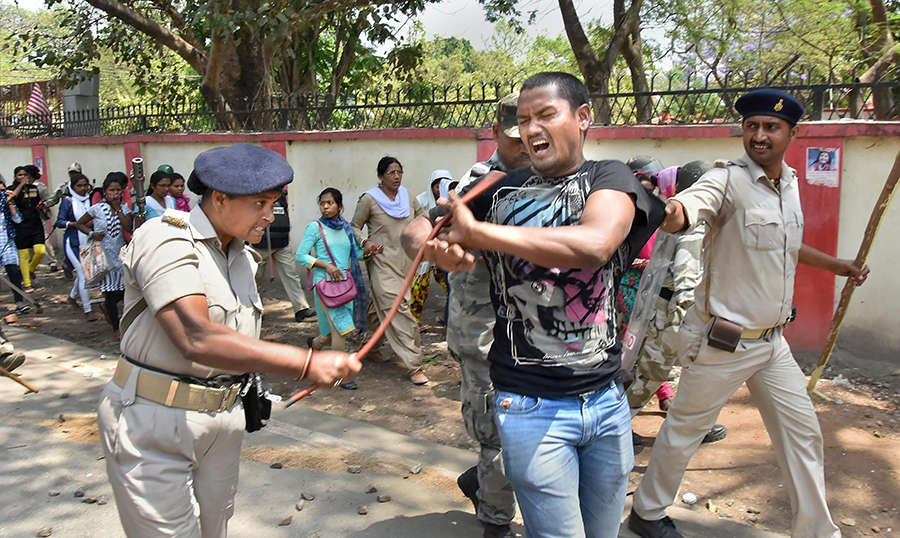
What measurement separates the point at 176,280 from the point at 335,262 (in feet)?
13.6

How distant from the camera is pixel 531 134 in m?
2.20

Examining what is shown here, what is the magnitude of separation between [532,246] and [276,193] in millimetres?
968

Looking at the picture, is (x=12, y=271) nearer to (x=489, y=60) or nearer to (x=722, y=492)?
(x=722, y=492)

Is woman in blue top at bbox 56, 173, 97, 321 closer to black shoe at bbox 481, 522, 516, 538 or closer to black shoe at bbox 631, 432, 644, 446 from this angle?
black shoe at bbox 631, 432, 644, 446

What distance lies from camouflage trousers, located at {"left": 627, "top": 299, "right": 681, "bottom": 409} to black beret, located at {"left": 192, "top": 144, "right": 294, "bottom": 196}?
8.52 feet

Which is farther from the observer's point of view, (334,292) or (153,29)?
(153,29)

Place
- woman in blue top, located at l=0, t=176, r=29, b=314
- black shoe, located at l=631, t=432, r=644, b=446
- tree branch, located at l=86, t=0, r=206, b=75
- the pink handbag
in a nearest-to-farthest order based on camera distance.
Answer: black shoe, located at l=631, t=432, r=644, b=446, the pink handbag, woman in blue top, located at l=0, t=176, r=29, b=314, tree branch, located at l=86, t=0, r=206, b=75

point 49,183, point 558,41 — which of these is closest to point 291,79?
point 49,183

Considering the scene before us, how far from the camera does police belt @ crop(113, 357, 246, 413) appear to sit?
2402mm

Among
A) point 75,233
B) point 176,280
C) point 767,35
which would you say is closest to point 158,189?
point 75,233

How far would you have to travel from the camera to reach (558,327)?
7.27 ft

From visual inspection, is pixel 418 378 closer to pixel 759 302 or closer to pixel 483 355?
pixel 483 355

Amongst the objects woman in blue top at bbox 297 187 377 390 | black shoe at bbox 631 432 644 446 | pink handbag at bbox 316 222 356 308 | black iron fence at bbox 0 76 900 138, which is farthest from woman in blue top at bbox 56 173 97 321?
black shoe at bbox 631 432 644 446

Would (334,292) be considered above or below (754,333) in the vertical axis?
below
